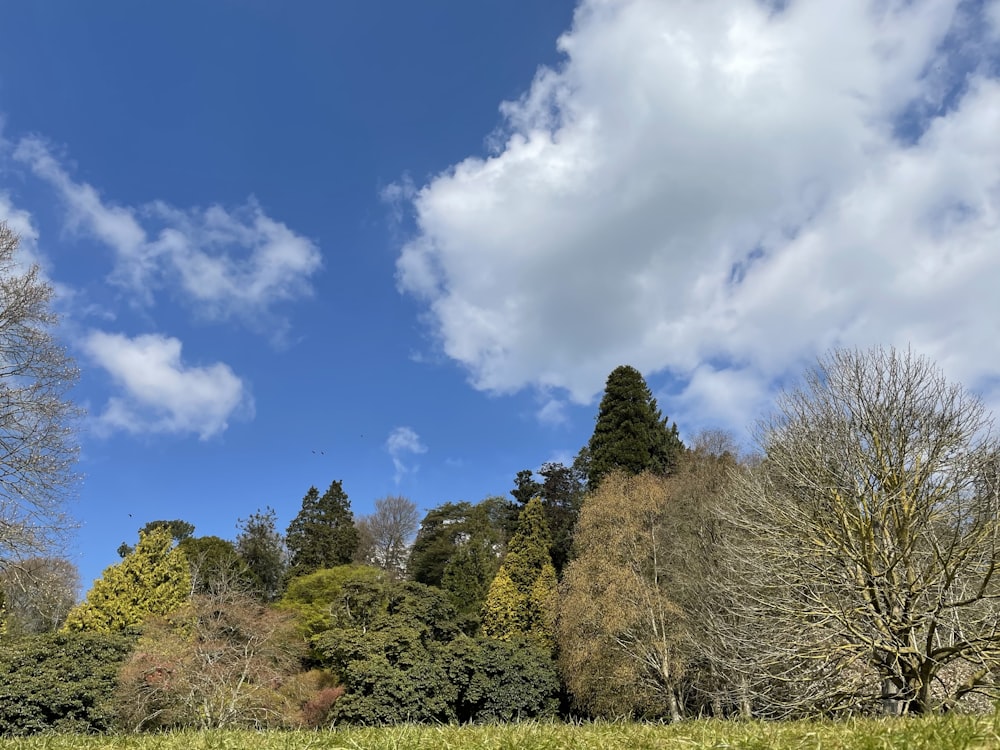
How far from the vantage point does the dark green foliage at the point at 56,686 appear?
67.7 ft

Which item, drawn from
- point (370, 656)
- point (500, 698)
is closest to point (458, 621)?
point (500, 698)

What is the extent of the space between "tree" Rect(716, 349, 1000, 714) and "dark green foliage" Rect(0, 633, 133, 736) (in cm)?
2181

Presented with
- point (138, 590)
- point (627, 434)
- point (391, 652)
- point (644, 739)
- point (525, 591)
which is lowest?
point (644, 739)

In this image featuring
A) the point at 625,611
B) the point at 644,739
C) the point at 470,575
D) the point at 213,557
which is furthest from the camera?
the point at 213,557

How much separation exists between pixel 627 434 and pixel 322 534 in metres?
25.0

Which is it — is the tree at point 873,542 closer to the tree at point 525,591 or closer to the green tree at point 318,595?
the tree at point 525,591

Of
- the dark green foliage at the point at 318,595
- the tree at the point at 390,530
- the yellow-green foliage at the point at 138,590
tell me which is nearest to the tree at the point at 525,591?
the dark green foliage at the point at 318,595

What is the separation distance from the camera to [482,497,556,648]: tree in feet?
101

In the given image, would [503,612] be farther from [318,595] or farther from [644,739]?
[644,739]

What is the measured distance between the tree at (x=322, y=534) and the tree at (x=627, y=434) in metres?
20.8

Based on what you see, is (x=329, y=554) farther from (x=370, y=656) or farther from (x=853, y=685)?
(x=853, y=685)

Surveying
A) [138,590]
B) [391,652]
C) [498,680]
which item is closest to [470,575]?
[498,680]

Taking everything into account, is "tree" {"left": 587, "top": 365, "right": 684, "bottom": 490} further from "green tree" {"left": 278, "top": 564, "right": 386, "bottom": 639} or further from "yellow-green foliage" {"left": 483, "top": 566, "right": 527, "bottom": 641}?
"green tree" {"left": 278, "top": 564, "right": 386, "bottom": 639}

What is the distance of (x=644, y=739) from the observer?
3164 millimetres
